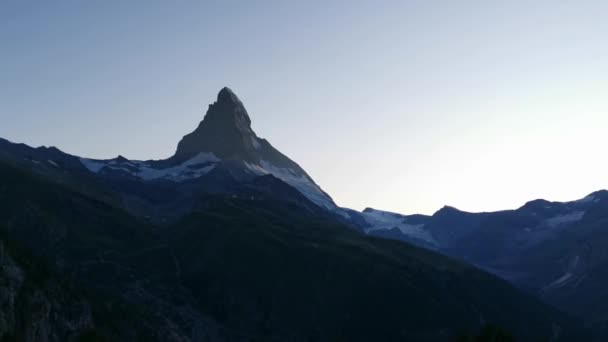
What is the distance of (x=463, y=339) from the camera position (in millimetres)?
161375

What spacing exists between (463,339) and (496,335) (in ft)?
19.6

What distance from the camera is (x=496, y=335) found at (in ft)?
523
